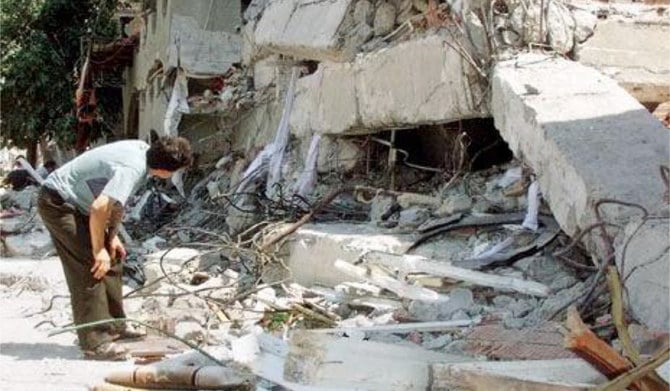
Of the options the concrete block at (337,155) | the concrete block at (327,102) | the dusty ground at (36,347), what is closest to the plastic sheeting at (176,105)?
the concrete block at (327,102)

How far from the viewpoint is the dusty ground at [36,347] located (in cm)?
467

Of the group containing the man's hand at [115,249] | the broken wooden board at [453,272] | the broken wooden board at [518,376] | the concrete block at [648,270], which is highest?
the concrete block at [648,270]

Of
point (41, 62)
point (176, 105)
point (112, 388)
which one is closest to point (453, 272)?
point (112, 388)

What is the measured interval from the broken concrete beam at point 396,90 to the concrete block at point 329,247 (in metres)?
0.95

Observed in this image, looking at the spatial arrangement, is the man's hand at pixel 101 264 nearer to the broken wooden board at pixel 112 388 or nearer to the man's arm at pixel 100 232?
the man's arm at pixel 100 232

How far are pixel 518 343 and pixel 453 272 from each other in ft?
3.95

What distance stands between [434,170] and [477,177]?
1.03 m

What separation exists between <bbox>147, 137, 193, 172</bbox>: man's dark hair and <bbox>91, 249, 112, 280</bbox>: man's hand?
550 millimetres

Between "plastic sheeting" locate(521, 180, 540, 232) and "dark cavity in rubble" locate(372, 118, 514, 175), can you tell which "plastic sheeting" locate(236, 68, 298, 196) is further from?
"plastic sheeting" locate(521, 180, 540, 232)

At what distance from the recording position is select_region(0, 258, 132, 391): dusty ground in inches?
184

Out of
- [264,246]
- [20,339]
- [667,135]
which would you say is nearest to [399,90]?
[264,246]

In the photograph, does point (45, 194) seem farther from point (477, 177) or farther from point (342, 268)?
point (477, 177)

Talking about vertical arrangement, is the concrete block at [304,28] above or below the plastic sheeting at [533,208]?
above

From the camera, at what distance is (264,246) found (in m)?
7.28
